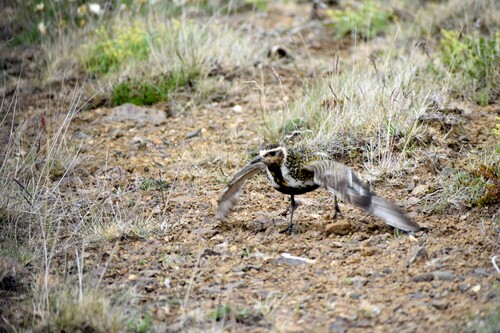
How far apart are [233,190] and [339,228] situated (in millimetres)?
823

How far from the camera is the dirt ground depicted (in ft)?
12.6

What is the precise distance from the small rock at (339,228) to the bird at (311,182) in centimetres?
14

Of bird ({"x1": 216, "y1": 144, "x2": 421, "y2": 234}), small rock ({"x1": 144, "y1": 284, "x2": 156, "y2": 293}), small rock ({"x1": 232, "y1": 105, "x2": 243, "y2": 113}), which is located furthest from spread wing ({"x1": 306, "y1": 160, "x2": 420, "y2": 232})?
small rock ({"x1": 232, "y1": 105, "x2": 243, "y2": 113})

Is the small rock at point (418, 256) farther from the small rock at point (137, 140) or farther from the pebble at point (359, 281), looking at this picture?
the small rock at point (137, 140)

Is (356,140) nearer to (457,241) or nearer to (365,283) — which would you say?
(457,241)

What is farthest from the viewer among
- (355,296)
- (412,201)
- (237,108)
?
(237,108)

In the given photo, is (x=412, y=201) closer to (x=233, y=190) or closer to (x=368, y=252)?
(x=368, y=252)

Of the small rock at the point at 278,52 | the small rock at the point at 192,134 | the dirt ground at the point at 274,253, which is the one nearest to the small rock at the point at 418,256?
the dirt ground at the point at 274,253

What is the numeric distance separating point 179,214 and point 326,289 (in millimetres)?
1682

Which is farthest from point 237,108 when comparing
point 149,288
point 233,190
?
point 149,288

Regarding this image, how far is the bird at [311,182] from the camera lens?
4508 millimetres

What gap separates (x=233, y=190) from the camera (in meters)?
5.04

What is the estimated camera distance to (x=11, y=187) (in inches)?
211

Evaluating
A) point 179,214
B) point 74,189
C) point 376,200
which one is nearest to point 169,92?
point 74,189
